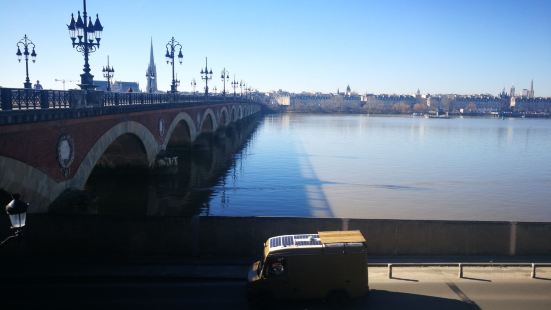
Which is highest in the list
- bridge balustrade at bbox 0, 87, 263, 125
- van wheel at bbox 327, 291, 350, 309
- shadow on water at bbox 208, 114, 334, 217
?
bridge balustrade at bbox 0, 87, 263, 125

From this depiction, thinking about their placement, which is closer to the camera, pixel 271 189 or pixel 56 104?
pixel 56 104

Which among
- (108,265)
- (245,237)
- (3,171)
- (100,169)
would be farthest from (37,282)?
(100,169)

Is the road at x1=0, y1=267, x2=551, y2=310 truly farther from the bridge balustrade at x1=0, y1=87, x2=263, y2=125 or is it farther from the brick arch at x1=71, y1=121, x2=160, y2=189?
the brick arch at x1=71, y1=121, x2=160, y2=189

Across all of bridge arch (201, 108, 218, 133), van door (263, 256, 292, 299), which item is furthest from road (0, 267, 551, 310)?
bridge arch (201, 108, 218, 133)

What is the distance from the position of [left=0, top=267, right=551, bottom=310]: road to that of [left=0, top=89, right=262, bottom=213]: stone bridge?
155 inches

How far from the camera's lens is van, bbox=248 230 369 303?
12734mm

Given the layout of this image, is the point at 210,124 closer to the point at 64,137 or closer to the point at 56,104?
the point at 56,104

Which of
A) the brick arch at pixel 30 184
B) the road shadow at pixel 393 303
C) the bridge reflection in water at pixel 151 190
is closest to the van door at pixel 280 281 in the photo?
the road shadow at pixel 393 303

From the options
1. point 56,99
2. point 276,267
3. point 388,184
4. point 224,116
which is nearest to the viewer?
point 276,267

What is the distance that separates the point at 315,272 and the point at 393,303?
2.47 m

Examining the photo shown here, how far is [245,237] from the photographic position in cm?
1733

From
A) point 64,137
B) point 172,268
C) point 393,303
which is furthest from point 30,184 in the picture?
point 393,303

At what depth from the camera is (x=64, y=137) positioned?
2025 cm

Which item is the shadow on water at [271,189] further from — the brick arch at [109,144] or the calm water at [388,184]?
the brick arch at [109,144]
